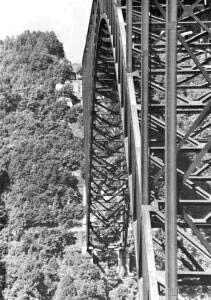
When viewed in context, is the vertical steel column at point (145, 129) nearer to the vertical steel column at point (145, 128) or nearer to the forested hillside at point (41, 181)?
the vertical steel column at point (145, 128)

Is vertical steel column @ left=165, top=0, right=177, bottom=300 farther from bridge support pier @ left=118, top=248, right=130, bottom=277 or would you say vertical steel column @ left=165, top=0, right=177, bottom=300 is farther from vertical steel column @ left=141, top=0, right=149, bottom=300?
bridge support pier @ left=118, top=248, right=130, bottom=277

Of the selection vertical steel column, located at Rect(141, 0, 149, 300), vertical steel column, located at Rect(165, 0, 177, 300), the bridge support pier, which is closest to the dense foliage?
the bridge support pier

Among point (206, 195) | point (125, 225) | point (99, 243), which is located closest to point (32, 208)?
point (99, 243)

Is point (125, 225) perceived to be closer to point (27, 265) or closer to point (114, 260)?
point (114, 260)

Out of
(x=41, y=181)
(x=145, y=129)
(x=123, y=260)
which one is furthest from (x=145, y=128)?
(x=41, y=181)

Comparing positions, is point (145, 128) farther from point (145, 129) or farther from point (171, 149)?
point (171, 149)

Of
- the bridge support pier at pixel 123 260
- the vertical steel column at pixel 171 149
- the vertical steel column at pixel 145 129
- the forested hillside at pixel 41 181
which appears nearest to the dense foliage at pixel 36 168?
the forested hillside at pixel 41 181

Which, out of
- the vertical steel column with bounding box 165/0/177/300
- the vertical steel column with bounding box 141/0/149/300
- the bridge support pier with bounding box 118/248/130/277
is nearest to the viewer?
the vertical steel column with bounding box 165/0/177/300
